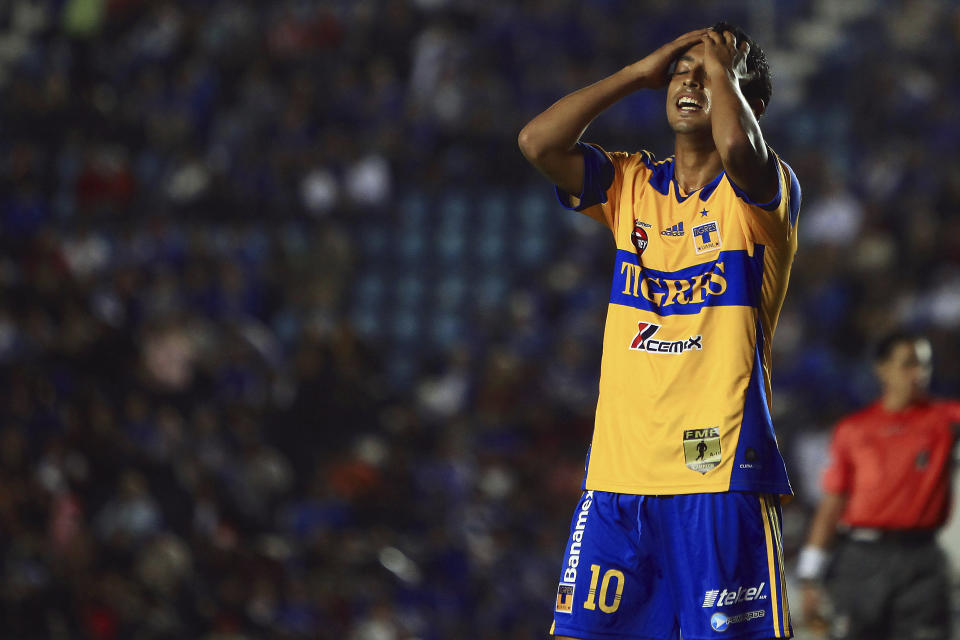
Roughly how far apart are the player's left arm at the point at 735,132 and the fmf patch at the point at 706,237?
0.17 m

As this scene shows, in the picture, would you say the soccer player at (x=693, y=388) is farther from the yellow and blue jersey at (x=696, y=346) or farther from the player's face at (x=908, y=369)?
the player's face at (x=908, y=369)

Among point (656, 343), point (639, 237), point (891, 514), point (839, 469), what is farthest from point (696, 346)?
point (839, 469)

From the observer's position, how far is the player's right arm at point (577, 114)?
3826mm

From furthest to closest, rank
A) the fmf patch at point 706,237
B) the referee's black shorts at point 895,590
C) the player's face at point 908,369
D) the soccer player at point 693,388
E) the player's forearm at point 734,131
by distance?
the player's face at point 908,369, the referee's black shorts at point 895,590, the fmf patch at point 706,237, the soccer player at point 693,388, the player's forearm at point 734,131

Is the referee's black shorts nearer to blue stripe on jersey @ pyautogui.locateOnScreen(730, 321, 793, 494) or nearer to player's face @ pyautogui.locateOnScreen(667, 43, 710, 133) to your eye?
blue stripe on jersey @ pyautogui.locateOnScreen(730, 321, 793, 494)

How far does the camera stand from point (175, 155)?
576 inches

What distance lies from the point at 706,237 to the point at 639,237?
0.22 m

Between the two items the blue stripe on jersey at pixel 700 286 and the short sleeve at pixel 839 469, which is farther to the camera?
the short sleeve at pixel 839 469

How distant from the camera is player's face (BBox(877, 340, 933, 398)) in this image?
21.7 ft

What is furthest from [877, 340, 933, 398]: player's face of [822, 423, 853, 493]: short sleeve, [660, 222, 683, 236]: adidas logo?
[660, 222, 683, 236]: adidas logo

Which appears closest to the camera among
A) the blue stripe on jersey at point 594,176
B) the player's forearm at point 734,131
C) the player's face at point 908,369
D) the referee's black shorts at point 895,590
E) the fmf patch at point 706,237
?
the player's forearm at point 734,131

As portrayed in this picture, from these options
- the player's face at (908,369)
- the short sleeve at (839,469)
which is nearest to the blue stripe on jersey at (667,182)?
the player's face at (908,369)

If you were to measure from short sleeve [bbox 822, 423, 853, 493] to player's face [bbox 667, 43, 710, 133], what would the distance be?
3.32m

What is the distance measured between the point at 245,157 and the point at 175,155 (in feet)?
2.73
